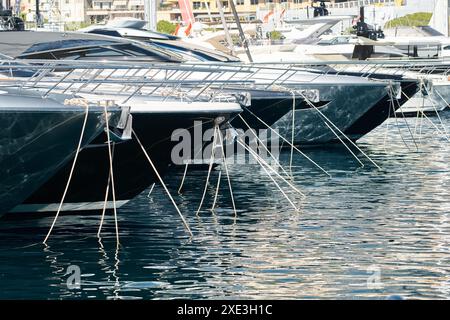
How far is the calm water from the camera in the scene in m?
11.1

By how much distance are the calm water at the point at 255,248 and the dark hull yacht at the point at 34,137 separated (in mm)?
660

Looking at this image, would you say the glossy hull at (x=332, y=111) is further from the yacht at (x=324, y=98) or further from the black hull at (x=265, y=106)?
the black hull at (x=265, y=106)

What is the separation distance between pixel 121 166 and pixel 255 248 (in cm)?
253

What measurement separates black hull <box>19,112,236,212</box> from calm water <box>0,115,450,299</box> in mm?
271

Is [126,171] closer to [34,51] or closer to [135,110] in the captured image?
[135,110]

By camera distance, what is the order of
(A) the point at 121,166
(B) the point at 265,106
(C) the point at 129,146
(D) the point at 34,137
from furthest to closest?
(B) the point at 265,106
(A) the point at 121,166
(C) the point at 129,146
(D) the point at 34,137

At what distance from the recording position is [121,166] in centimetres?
1469

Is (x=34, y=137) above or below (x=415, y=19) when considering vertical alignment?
above

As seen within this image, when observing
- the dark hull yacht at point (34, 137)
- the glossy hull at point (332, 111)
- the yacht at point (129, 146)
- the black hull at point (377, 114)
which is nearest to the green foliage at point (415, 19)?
the black hull at point (377, 114)

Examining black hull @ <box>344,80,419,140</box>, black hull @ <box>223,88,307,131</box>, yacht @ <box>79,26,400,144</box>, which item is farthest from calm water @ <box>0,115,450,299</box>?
black hull @ <box>344,80,419,140</box>

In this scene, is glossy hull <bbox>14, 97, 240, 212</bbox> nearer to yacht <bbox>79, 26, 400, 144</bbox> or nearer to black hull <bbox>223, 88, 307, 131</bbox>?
black hull <bbox>223, 88, 307, 131</bbox>

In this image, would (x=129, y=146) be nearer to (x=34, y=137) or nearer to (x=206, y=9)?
(x=34, y=137)

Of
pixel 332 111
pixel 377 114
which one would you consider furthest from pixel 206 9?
pixel 332 111

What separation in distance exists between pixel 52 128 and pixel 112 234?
5.39 ft
